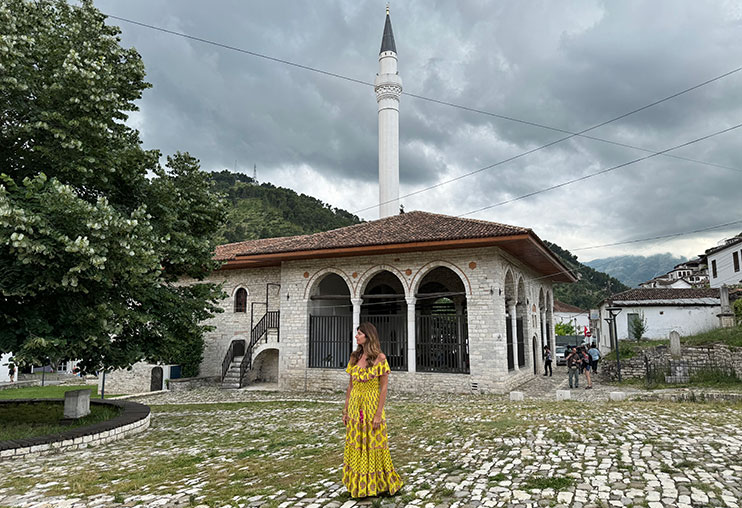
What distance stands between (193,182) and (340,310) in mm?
8933

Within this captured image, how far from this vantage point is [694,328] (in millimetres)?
26500

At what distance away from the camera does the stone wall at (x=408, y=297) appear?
12.2m

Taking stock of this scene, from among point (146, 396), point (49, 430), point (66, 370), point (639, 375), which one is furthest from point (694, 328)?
point (66, 370)

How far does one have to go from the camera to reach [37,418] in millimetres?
7973

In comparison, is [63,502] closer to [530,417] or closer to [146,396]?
[530,417]

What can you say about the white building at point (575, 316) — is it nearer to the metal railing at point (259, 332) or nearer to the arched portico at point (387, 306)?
the arched portico at point (387, 306)

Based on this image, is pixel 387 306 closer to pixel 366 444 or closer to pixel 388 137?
pixel 388 137

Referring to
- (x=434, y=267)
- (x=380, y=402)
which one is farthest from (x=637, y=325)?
(x=380, y=402)

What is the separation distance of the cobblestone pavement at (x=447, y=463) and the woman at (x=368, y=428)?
0.48 ft

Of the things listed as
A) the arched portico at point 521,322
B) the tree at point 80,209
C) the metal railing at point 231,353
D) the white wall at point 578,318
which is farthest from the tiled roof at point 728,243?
the tree at point 80,209

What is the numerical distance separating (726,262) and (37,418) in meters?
36.2

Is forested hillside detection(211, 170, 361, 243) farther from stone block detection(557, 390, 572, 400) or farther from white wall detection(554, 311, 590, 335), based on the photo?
stone block detection(557, 390, 572, 400)

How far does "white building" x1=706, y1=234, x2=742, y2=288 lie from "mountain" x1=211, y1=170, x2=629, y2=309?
15139 millimetres

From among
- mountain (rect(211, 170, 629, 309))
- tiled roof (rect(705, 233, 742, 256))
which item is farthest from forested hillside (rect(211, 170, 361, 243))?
→ tiled roof (rect(705, 233, 742, 256))
